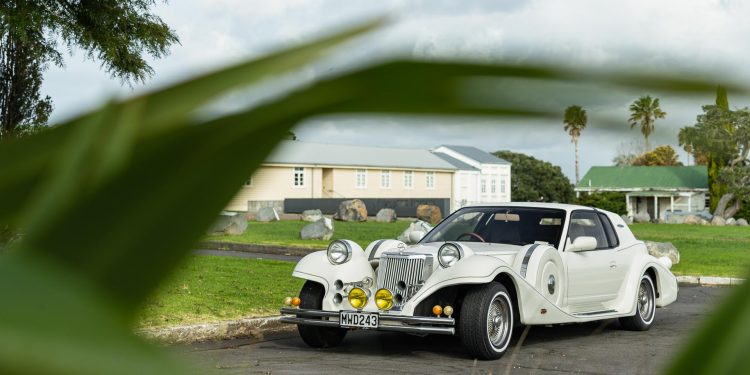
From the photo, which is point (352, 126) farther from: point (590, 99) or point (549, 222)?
point (549, 222)

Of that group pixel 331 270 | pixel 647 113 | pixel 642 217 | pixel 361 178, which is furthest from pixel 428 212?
pixel 647 113

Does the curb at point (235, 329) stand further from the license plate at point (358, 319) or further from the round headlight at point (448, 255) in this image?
the round headlight at point (448, 255)

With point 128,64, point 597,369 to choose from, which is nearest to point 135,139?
point 597,369

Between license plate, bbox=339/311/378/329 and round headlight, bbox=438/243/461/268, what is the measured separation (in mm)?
836

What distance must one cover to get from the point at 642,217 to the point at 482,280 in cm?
4890

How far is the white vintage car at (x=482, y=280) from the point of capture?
8383mm

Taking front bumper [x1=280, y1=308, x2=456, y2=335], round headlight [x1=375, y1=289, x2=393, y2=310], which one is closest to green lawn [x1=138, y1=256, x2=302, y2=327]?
front bumper [x1=280, y1=308, x2=456, y2=335]

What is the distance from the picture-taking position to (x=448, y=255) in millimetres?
8695

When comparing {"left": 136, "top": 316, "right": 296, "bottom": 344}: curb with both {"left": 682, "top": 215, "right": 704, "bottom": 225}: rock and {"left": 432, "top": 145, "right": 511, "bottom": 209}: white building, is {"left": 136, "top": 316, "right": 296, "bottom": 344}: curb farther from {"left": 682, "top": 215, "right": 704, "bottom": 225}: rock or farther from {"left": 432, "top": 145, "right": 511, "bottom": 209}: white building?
{"left": 432, "top": 145, "right": 511, "bottom": 209}: white building

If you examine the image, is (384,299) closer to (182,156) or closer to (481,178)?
(182,156)

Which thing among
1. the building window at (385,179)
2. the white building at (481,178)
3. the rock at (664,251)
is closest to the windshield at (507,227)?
the rock at (664,251)

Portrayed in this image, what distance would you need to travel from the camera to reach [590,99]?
311 mm

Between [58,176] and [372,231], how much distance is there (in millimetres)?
35971

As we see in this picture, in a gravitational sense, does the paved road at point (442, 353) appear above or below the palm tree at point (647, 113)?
below
